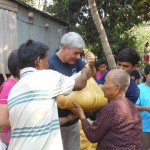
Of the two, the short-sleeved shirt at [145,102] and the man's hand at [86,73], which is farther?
the short-sleeved shirt at [145,102]

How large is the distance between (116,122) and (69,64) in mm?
920

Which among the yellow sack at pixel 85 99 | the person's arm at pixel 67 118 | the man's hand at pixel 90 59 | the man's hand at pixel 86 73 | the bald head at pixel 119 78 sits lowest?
the person's arm at pixel 67 118

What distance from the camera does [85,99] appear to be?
3.50 m

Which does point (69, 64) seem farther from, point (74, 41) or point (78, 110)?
point (78, 110)

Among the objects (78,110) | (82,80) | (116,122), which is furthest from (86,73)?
(116,122)

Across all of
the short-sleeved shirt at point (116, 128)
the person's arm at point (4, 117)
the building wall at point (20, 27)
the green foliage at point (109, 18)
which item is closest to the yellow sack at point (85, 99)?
the short-sleeved shirt at point (116, 128)

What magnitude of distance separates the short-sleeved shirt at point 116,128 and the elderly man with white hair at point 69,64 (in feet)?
1.31

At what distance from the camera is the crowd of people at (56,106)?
9.18 ft

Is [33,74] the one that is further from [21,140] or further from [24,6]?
[24,6]

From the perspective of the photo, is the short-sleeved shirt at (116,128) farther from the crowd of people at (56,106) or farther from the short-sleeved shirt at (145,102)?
the short-sleeved shirt at (145,102)

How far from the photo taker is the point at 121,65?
4293mm

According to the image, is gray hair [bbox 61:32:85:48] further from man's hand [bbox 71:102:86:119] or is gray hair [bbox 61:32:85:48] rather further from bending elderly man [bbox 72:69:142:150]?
man's hand [bbox 71:102:86:119]

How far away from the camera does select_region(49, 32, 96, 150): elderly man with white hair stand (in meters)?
3.68

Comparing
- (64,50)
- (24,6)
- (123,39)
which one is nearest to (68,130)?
(64,50)
